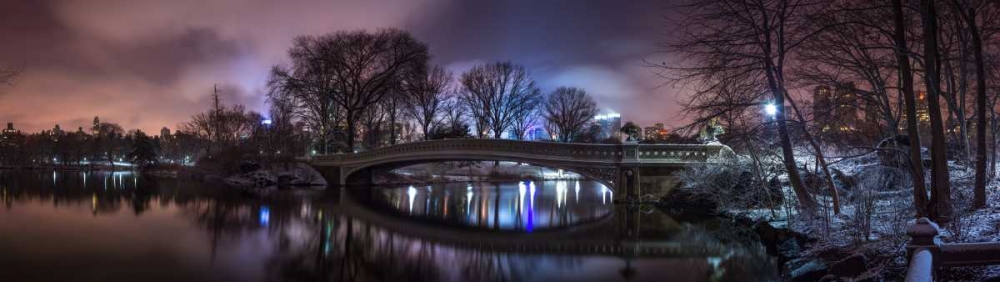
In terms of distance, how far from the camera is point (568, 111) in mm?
62344

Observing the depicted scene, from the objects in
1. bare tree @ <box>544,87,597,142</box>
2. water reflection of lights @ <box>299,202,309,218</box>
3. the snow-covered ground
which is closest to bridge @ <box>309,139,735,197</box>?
the snow-covered ground

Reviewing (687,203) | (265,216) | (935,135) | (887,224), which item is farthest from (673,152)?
(265,216)

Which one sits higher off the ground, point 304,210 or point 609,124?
point 609,124

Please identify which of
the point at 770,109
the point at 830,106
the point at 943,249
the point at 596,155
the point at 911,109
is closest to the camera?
the point at 943,249

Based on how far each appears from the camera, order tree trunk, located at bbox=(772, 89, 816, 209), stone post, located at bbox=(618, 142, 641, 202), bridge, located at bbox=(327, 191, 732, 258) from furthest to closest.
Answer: stone post, located at bbox=(618, 142, 641, 202) < bridge, located at bbox=(327, 191, 732, 258) < tree trunk, located at bbox=(772, 89, 816, 209)

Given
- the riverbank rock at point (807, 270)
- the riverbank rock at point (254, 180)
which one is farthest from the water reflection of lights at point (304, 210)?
the riverbank rock at point (807, 270)

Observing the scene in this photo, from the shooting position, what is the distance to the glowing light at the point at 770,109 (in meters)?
13.4

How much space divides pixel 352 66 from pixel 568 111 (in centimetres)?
2780

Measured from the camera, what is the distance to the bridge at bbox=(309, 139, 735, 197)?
Result: 23516 millimetres

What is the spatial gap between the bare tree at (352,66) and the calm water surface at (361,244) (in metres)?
17.3

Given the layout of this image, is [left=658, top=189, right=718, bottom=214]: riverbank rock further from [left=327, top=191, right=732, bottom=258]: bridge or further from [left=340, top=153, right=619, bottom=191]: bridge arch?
[left=340, top=153, right=619, bottom=191]: bridge arch

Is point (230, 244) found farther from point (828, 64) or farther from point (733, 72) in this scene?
point (828, 64)

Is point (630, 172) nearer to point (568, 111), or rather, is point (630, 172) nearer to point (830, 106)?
point (830, 106)

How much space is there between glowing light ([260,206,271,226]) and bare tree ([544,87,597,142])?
41.1 metres
